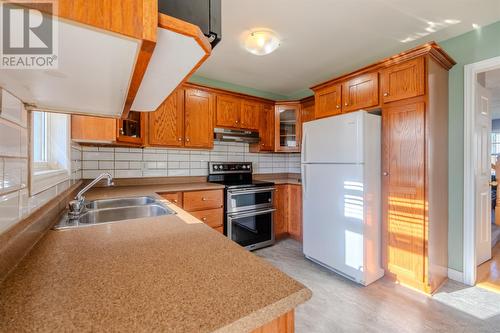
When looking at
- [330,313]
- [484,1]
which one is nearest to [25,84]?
[330,313]

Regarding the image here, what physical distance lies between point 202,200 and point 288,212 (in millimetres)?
1351

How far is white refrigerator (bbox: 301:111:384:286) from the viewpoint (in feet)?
6.68

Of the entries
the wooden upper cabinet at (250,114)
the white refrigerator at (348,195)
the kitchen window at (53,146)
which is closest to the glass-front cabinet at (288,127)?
the wooden upper cabinet at (250,114)

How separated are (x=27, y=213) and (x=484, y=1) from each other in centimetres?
300

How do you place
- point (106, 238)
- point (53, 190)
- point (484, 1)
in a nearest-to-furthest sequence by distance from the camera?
point (106, 238), point (53, 190), point (484, 1)

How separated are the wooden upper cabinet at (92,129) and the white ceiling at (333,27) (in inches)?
51.7

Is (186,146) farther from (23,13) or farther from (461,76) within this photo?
(461,76)

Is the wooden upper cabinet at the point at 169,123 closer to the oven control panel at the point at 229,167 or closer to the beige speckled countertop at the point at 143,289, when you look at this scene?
the oven control panel at the point at 229,167

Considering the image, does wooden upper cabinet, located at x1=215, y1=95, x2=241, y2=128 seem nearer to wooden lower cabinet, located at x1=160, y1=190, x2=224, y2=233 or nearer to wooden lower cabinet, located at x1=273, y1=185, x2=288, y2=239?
wooden lower cabinet, located at x1=160, y1=190, x2=224, y2=233

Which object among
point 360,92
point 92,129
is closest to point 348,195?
point 360,92

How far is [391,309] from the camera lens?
173 cm

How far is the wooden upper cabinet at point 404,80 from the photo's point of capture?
1888 mm

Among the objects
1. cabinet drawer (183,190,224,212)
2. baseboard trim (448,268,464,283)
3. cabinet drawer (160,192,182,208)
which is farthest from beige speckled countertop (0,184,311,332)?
baseboard trim (448,268,464,283)

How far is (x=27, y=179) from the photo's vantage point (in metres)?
0.74
